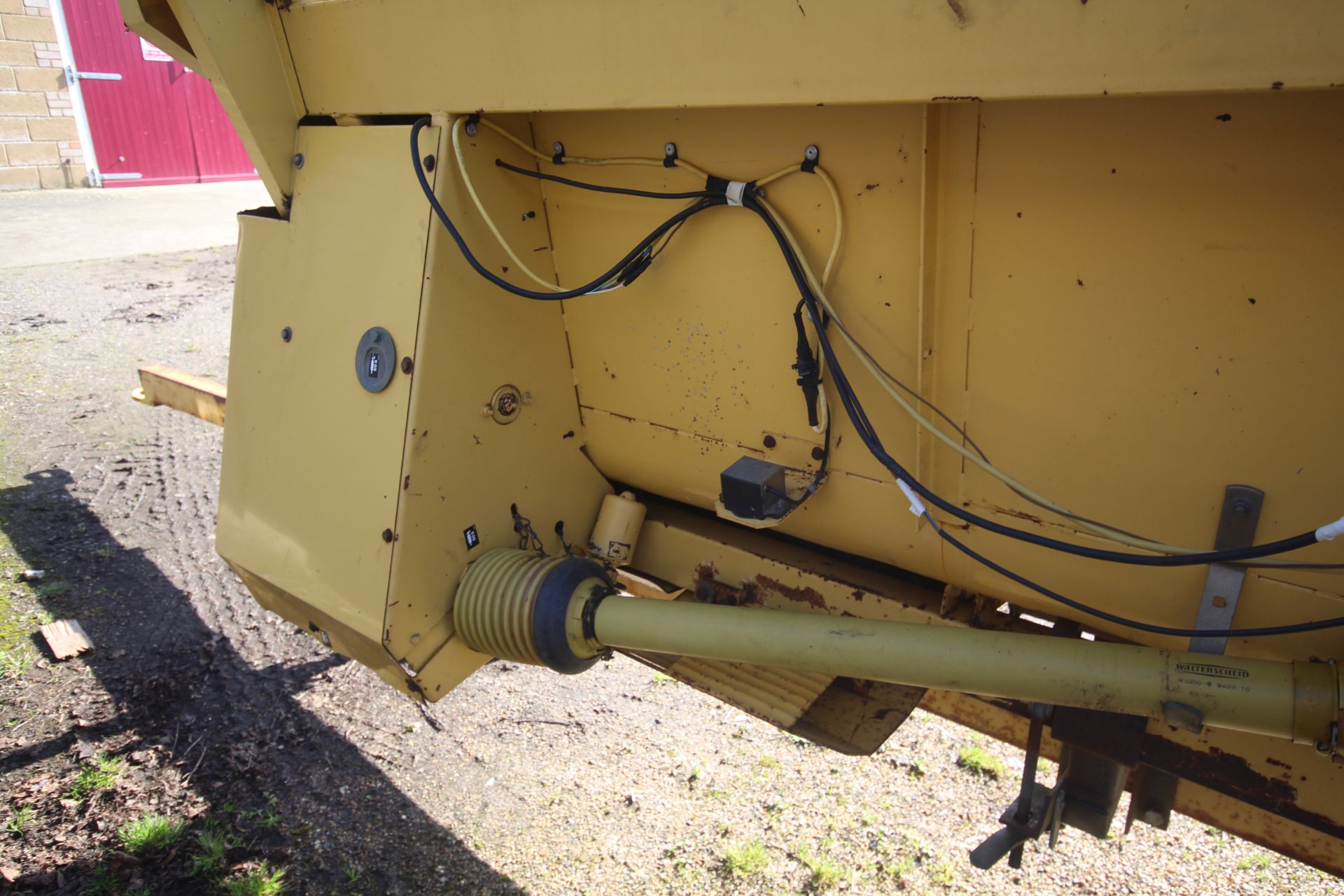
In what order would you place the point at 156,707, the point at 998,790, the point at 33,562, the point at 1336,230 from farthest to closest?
the point at 33,562 < the point at 156,707 < the point at 998,790 < the point at 1336,230

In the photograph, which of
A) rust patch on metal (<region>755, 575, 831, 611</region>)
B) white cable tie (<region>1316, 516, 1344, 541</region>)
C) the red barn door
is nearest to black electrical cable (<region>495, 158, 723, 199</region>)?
rust patch on metal (<region>755, 575, 831, 611</region>)

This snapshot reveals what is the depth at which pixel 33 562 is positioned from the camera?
3535 millimetres

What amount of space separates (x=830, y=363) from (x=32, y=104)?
1228 centimetres

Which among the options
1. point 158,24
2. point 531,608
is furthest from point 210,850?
point 158,24

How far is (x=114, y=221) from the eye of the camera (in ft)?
30.8

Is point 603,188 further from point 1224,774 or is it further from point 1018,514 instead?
point 1224,774

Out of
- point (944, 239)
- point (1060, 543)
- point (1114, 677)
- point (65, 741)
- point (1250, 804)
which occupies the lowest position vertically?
point (65, 741)

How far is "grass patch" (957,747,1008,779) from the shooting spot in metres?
2.62

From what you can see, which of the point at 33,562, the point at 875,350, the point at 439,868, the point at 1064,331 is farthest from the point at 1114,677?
the point at 33,562

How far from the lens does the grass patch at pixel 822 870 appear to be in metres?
2.25

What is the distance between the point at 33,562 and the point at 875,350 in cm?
341

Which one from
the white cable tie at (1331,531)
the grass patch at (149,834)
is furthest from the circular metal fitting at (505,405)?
the grass patch at (149,834)

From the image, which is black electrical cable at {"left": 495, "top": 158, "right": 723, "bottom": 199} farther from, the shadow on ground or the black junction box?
the shadow on ground

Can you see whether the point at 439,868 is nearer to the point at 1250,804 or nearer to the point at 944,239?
the point at 1250,804
